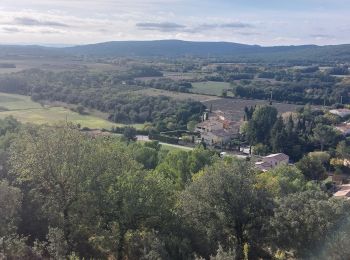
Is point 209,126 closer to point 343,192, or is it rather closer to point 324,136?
point 324,136

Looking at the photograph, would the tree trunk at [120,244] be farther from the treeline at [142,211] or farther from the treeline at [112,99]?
the treeline at [112,99]

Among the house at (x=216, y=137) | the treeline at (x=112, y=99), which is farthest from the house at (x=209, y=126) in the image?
the treeline at (x=112, y=99)

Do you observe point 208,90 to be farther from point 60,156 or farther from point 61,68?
point 60,156

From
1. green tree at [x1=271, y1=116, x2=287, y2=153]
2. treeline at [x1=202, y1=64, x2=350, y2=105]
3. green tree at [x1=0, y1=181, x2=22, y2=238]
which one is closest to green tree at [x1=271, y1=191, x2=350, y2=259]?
green tree at [x1=0, y1=181, x2=22, y2=238]

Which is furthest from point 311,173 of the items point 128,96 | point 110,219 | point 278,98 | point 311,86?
point 311,86

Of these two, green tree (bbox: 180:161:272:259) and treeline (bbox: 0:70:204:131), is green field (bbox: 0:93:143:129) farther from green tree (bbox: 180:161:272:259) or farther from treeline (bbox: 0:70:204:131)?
green tree (bbox: 180:161:272:259)

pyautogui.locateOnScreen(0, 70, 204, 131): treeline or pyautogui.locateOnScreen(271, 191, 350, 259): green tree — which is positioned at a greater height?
pyautogui.locateOnScreen(271, 191, 350, 259): green tree

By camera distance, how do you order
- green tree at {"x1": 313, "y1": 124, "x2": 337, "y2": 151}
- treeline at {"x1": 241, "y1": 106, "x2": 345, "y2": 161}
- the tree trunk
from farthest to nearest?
green tree at {"x1": 313, "y1": 124, "x2": 337, "y2": 151} < treeline at {"x1": 241, "y1": 106, "x2": 345, "y2": 161} < the tree trunk
